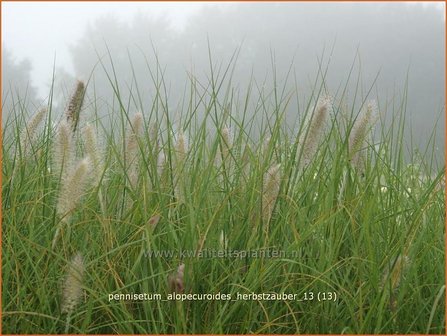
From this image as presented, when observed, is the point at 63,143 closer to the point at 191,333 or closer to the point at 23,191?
the point at 23,191

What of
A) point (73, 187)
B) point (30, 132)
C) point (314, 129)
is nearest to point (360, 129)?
point (314, 129)

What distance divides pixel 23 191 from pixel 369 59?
23022 mm

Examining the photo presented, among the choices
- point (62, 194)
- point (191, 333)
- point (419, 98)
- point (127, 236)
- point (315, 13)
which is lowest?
point (191, 333)

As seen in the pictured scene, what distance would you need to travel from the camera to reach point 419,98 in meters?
21.6

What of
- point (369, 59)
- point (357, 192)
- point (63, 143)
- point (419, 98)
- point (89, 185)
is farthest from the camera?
point (369, 59)

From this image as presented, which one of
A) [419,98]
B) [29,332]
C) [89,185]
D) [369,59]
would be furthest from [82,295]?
[369,59]

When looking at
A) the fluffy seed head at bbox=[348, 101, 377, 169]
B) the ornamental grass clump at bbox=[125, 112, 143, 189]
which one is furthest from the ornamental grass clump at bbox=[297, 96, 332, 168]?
the ornamental grass clump at bbox=[125, 112, 143, 189]

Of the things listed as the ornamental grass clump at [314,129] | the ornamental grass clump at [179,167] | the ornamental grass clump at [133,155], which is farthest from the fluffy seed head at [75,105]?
the ornamental grass clump at [314,129]

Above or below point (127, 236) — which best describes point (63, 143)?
above

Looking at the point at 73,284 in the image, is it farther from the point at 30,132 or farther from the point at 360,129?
the point at 360,129

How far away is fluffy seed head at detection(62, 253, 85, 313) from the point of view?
5.21 ft

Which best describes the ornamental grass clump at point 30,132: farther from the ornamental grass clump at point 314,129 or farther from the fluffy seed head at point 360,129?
the fluffy seed head at point 360,129

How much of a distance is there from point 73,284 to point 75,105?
0.71m

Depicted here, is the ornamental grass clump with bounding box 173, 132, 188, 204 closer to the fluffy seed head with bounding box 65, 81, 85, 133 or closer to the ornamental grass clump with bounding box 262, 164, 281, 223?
the ornamental grass clump with bounding box 262, 164, 281, 223
